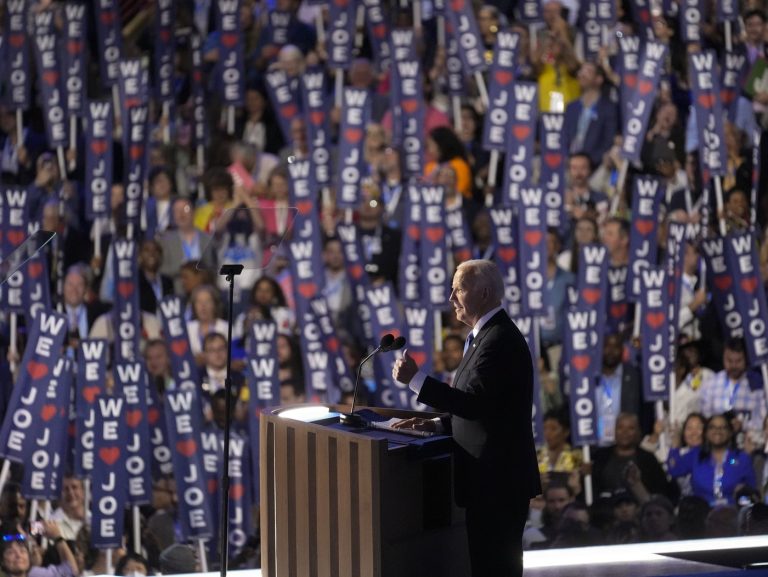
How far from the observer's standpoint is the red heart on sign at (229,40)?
479 cm

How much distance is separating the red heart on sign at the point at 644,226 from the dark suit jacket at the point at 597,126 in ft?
1.11

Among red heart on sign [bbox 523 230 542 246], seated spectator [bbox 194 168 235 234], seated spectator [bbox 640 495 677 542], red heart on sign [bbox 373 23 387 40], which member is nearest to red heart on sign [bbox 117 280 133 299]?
seated spectator [bbox 194 168 235 234]

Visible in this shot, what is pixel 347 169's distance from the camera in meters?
4.86

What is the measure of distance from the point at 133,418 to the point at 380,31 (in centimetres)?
206

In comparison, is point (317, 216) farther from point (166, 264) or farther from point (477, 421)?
point (477, 421)

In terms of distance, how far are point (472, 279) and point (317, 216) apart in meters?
2.19

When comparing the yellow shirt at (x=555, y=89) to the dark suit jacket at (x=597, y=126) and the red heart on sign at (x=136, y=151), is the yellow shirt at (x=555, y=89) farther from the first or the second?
the red heart on sign at (x=136, y=151)

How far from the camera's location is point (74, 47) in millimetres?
4691

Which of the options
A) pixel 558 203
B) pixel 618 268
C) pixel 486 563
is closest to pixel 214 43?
pixel 558 203

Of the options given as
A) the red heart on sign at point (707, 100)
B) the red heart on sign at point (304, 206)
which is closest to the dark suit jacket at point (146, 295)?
the red heart on sign at point (304, 206)

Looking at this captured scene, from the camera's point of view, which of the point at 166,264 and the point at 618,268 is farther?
the point at 618,268

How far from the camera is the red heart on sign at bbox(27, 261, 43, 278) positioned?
4.58 metres

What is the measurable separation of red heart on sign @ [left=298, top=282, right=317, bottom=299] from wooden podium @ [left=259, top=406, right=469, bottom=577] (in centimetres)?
186

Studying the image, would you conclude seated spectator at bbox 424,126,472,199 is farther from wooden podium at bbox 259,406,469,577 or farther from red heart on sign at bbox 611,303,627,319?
wooden podium at bbox 259,406,469,577
